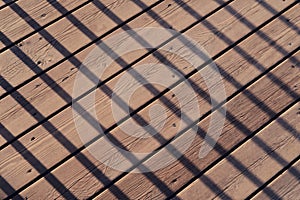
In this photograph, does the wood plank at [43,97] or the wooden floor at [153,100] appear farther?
the wood plank at [43,97]

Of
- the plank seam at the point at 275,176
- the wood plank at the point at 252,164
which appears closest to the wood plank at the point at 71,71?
the wood plank at the point at 252,164

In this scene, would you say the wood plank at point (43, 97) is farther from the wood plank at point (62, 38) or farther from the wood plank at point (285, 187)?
the wood plank at point (285, 187)

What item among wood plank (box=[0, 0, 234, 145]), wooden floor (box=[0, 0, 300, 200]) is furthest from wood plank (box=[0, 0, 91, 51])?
wood plank (box=[0, 0, 234, 145])

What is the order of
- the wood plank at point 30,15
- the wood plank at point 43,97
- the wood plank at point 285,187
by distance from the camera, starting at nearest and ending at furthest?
the wood plank at point 285,187, the wood plank at point 43,97, the wood plank at point 30,15

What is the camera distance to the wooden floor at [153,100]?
296 centimetres

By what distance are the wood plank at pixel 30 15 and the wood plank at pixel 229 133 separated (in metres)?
1.24

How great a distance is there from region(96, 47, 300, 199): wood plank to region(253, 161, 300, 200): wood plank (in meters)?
0.16

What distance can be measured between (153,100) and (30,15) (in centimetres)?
112

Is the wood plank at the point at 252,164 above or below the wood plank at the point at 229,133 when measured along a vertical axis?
below

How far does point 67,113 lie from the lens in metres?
3.20

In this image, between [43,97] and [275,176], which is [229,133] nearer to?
[275,176]

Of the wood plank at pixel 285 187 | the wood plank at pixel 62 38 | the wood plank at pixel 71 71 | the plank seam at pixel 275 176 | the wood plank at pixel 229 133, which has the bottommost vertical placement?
the wood plank at pixel 285 187

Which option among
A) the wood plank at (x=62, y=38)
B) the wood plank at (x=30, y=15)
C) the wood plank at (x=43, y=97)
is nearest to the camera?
the wood plank at (x=43, y=97)

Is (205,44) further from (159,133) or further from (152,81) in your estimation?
(159,133)
